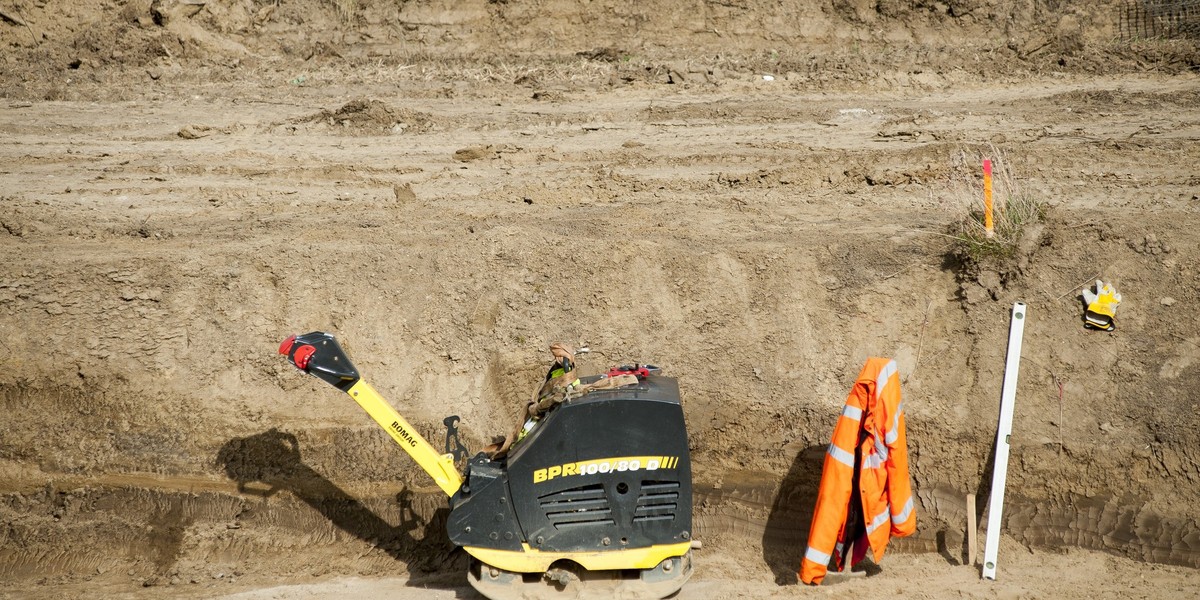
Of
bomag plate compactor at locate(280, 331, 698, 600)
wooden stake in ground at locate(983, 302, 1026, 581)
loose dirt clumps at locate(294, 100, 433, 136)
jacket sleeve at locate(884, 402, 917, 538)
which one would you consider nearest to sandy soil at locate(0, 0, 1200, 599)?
wooden stake in ground at locate(983, 302, 1026, 581)

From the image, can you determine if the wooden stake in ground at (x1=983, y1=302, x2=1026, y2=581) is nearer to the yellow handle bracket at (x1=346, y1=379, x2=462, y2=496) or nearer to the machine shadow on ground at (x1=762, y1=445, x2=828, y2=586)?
the machine shadow on ground at (x1=762, y1=445, x2=828, y2=586)

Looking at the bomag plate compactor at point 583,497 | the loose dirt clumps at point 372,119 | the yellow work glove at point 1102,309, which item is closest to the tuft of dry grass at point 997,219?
the yellow work glove at point 1102,309

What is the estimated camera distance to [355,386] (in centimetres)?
472

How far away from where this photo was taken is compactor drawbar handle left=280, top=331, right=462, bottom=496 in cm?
458

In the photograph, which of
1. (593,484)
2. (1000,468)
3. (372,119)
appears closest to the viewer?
(593,484)

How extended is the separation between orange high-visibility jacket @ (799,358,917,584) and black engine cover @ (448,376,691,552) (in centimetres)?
78

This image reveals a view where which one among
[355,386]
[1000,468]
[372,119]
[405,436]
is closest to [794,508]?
[1000,468]

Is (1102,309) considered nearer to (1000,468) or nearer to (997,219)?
(997,219)

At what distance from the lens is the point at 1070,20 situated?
10.4m

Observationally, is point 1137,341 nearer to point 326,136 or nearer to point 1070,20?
point 1070,20

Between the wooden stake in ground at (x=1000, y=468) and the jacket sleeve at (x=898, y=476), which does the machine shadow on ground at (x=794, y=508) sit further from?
the wooden stake in ground at (x=1000, y=468)

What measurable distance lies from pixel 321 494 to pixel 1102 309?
5054mm

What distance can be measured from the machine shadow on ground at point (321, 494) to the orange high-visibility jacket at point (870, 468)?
2.32 m

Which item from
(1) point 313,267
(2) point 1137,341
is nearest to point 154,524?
(1) point 313,267
